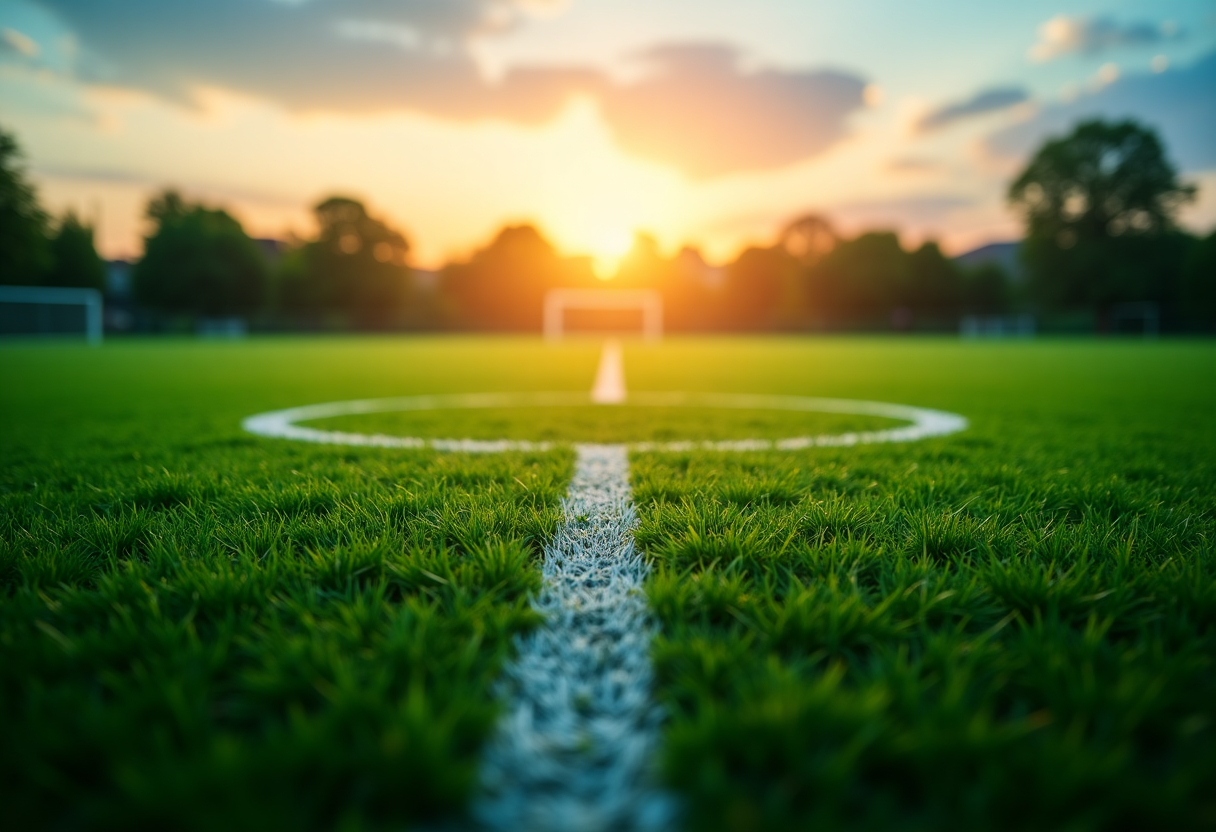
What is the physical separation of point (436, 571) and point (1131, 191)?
174 ft

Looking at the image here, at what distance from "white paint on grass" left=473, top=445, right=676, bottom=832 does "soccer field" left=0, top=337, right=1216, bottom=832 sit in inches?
1.7

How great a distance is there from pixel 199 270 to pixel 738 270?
141 ft

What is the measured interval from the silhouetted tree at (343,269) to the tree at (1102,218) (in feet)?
152

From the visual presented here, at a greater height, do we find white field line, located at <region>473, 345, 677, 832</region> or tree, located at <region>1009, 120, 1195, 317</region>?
tree, located at <region>1009, 120, 1195, 317</region>

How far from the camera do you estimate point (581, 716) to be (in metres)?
1.12

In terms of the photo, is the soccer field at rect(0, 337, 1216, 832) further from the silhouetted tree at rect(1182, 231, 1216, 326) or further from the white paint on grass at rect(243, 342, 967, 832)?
the silhouetted tree at rect(1182, 231, 1216, 326)

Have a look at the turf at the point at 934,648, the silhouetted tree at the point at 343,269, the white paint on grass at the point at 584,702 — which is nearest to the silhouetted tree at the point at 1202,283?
the turf at the point at 934,648

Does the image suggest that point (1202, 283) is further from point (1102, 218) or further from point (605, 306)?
point (605, 306)

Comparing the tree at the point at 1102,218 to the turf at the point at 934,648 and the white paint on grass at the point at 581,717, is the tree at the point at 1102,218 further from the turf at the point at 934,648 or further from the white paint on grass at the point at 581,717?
the white paint on grass at the point at 581,717

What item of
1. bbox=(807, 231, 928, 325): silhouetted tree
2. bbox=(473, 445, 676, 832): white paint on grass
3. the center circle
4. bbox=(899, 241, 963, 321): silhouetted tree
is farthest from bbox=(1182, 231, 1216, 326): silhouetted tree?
bbox=(473, 445, 676, 832): white paint on grass

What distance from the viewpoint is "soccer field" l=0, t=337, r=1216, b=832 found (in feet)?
2.89

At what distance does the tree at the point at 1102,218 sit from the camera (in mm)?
39438

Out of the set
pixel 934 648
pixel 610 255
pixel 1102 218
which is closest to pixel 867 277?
pixel 1102 218

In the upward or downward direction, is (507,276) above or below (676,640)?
above
